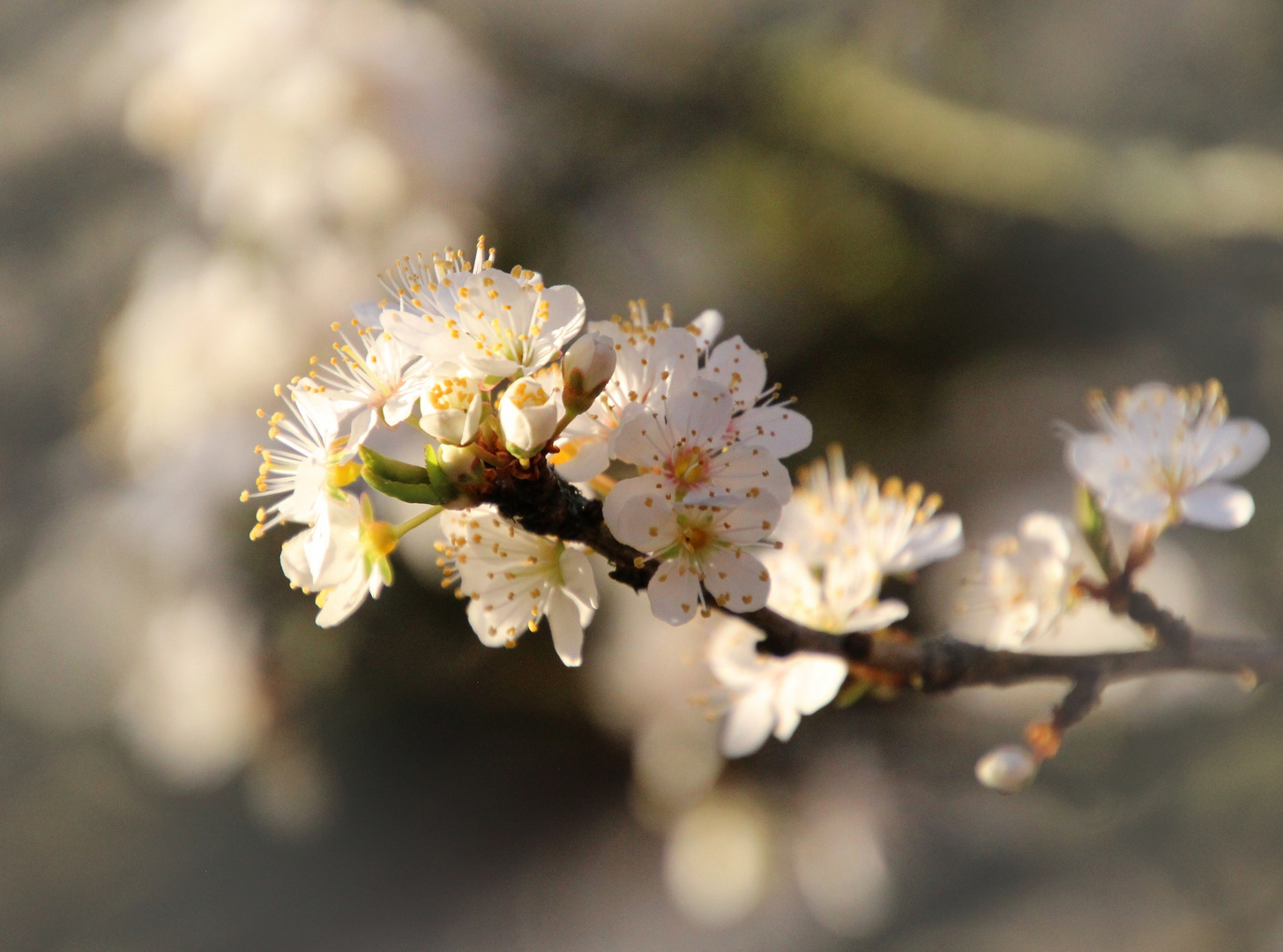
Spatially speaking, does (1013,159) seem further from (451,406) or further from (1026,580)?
(451,406)

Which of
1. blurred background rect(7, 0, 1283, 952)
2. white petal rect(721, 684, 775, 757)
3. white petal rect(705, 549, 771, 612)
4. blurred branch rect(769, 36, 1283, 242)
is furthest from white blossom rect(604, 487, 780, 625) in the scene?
blurred branch rect(769, 36, 1283, 242)

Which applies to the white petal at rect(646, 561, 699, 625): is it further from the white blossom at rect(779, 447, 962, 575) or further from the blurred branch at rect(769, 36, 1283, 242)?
the blurred branch at rect(769, 36, 1283, 242)

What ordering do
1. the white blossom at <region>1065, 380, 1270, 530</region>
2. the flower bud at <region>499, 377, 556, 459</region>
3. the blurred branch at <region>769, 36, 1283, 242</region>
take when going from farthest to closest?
the blurred branch at <region>769, 36, 1283, 242</region>, the white blossom at <region>1065, 380, 1270, 530</region>, the flower bud at <region>499, 377, 556, 459</region>

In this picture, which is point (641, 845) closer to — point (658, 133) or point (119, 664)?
point (119, 664)

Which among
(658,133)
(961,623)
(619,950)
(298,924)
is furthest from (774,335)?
(298,924)

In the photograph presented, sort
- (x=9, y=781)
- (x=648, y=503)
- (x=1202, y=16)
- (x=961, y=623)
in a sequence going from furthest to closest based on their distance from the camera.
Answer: (x=9, y=781)
(x=1202, y=16)
(x=961, y=623)
(x=648, y=503)

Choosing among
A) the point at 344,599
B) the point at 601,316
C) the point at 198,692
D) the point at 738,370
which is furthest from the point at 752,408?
the point at 198,692
